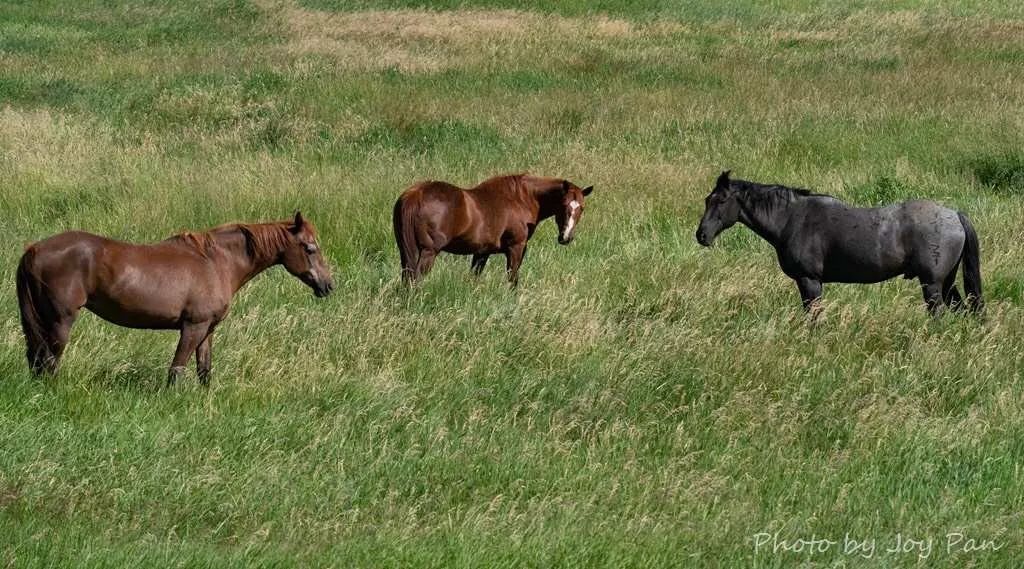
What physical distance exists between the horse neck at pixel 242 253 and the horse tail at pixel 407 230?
226 centimetres

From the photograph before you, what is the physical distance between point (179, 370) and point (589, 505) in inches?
94.5

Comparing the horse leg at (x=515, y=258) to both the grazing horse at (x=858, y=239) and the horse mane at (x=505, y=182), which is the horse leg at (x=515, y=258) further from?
the grazing horse at (x=858, y=239)

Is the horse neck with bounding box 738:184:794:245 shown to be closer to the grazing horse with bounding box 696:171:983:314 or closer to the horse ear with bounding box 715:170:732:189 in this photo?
the grazing horse with bounding box 696:171:983:314

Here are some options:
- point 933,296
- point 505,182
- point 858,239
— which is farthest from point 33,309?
point 933,296

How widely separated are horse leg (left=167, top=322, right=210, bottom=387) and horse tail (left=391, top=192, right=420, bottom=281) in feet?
9.06

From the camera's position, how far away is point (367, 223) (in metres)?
11.1

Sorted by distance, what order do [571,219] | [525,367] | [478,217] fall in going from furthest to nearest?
1. [571,219]
2. [478,217]
3. [525,367]

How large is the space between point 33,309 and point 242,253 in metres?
1.12

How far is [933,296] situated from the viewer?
8344mm

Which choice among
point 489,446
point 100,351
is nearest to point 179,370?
point 100,351

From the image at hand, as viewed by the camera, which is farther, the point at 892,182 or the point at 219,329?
the point at 892,182

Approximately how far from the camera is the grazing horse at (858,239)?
326 inches

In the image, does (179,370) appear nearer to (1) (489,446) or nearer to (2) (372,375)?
(2) (372,375)

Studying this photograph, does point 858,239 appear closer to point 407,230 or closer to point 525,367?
point 525,367
